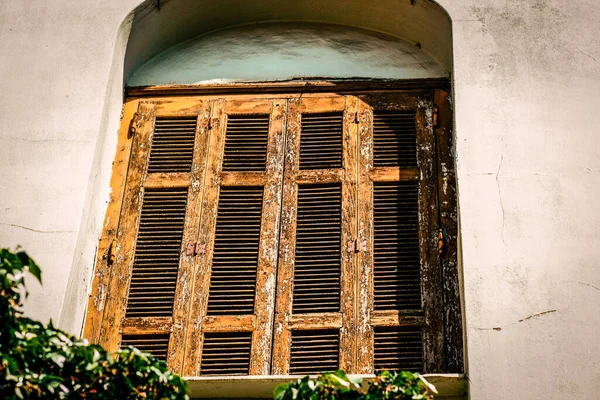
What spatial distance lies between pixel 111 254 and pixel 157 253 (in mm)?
299

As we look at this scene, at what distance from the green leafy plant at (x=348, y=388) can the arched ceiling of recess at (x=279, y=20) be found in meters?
3.62

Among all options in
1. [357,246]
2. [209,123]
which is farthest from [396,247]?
[209,123]

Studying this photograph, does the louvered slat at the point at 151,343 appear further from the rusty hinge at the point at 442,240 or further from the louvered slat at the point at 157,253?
the rusty hinge at the point at 442,240

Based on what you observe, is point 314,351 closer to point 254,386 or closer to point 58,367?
point 254,386

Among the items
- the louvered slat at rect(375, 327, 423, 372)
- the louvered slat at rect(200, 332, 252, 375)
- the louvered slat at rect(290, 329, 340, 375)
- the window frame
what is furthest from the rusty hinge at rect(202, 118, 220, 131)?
the louvered slat at rect(375, 327, 423, 372)

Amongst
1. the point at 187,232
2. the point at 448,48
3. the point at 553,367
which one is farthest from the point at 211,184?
the point at 553,367

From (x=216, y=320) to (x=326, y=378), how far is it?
6.98 feet

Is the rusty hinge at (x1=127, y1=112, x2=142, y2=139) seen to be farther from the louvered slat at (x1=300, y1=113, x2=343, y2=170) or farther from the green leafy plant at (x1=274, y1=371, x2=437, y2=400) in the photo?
the green leafy plant at (x1=274, y1=371, x2=437, y2=400)

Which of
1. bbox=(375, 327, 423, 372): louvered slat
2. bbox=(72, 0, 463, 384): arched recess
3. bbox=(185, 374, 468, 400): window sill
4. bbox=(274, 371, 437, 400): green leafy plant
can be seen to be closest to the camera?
bbox=(274, 371, 437, 400): green leafy plant

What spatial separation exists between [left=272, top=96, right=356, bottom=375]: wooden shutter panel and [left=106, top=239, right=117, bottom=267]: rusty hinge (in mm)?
1092

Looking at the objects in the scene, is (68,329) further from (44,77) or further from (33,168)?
(44,77)

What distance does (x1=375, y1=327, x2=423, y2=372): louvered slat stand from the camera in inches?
271

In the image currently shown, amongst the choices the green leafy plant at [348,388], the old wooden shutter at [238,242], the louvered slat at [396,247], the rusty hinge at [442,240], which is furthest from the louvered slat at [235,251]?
the green leafy plant at [348,388]

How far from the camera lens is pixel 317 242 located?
24.3 feet
